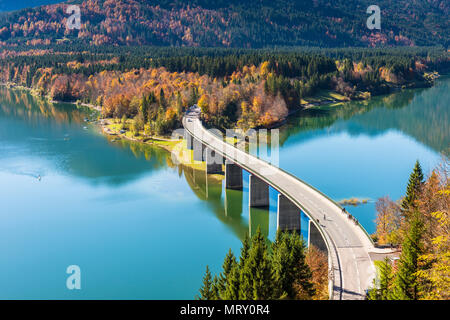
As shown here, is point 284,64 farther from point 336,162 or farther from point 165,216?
point 165,216

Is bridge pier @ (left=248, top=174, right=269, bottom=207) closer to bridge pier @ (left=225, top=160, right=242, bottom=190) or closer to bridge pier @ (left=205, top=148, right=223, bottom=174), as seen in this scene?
bridge pier @ (left=225, top=160, right=242, bottom=190)

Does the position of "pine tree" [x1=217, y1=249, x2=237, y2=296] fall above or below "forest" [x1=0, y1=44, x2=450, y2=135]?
below

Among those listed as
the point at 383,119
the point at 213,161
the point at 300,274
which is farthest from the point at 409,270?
the point at 383,119

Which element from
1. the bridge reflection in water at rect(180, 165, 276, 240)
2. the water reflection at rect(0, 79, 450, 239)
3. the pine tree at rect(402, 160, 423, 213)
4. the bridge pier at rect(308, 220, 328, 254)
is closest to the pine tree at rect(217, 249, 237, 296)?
the bridge pier at rect(308, 220, 328, 254)

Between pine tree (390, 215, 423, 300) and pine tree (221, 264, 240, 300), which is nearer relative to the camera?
pine tree (390, 215, 423, 300)

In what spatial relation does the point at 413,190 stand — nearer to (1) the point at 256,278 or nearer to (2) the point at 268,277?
(2) the point at 268,277

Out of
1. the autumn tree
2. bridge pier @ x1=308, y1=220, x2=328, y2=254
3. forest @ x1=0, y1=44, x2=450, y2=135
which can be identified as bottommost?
bridge pier @ x1=308, y1=220, x2=328, y2=254
